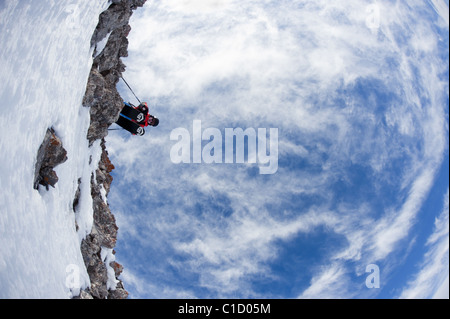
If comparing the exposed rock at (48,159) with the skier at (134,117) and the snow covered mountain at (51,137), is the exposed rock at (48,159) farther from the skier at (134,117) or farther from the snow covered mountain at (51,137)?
the skier at (134,117)

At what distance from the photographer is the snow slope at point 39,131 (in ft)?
26.6

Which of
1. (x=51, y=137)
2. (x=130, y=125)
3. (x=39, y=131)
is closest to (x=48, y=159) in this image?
(x=51, y=137)

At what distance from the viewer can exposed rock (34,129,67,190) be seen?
10.3 m

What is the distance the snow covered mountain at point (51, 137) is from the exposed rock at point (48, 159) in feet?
0.13

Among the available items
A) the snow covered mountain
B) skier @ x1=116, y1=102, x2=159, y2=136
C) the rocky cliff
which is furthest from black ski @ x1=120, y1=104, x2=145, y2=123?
the snow covered mountain

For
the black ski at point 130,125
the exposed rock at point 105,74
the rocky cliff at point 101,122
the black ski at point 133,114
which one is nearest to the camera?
the rocky cliff at point 101,122

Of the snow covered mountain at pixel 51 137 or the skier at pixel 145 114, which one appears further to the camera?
the skier at pixel 145 114

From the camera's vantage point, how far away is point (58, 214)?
1183 cm

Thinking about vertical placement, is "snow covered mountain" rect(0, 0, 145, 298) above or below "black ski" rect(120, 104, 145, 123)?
below

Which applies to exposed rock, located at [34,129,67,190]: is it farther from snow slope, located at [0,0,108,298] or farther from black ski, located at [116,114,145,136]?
black ski, located at [116,114,145,136]

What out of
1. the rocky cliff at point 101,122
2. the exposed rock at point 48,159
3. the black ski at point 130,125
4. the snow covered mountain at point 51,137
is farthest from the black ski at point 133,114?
the exposed rock at point 48,159

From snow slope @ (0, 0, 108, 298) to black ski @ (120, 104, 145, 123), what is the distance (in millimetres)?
6300
